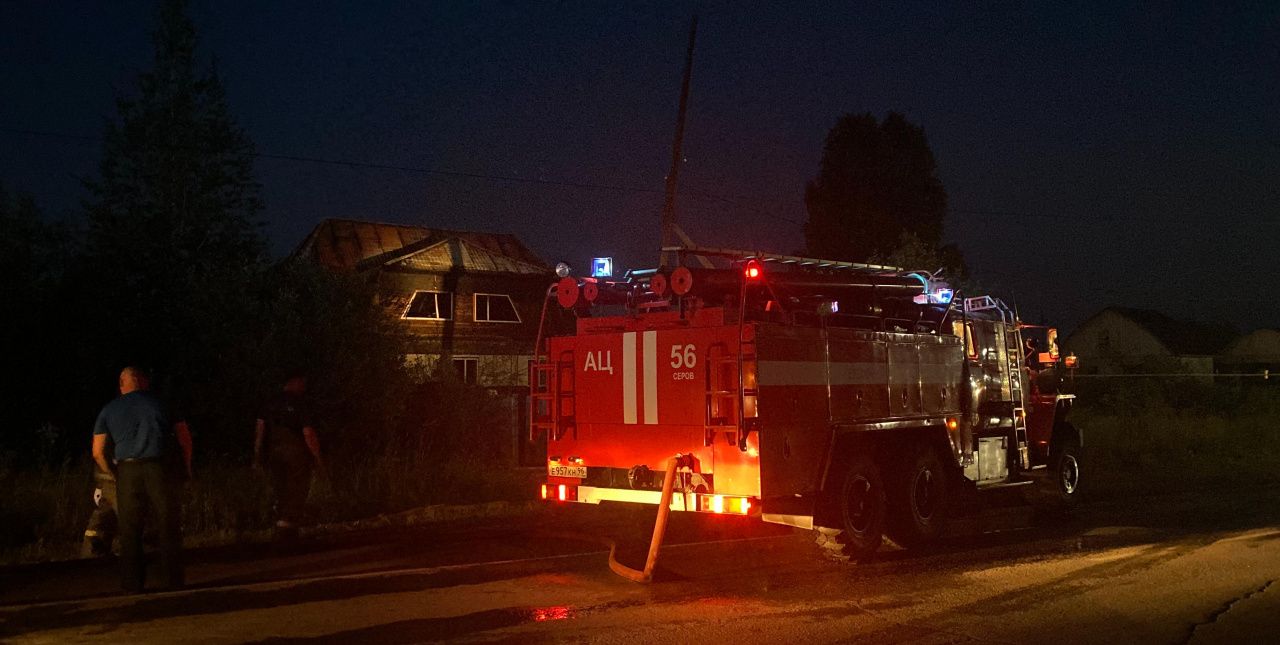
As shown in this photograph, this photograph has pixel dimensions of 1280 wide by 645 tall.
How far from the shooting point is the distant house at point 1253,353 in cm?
5722

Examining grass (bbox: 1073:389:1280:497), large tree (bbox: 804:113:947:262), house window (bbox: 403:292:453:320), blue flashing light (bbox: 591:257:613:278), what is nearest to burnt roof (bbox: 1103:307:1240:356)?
large tree (bbox: 804:113:947:262)

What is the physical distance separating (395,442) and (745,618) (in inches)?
431

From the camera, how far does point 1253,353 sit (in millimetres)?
60719

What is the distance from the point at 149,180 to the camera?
21.0 meters

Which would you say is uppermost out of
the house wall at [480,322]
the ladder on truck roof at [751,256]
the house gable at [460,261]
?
the house gable at [460,261]

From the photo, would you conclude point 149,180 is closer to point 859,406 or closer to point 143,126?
point 143,126

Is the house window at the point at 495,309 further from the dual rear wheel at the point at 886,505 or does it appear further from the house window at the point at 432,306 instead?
the dual rear wheel at the point at 886,505

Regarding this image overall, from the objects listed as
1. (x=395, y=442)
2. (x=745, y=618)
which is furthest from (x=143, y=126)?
(x=745, y=618)

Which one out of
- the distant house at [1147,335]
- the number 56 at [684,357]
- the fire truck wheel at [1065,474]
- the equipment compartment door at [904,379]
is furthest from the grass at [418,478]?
the distant house at [1147,335]

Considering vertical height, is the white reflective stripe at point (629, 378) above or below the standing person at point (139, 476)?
above

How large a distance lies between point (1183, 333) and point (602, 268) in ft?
207

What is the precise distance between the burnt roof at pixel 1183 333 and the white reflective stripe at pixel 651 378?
58.5 meters

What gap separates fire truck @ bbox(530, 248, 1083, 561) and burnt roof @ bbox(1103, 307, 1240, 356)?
55.8 m

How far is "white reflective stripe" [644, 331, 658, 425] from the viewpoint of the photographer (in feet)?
31.3
